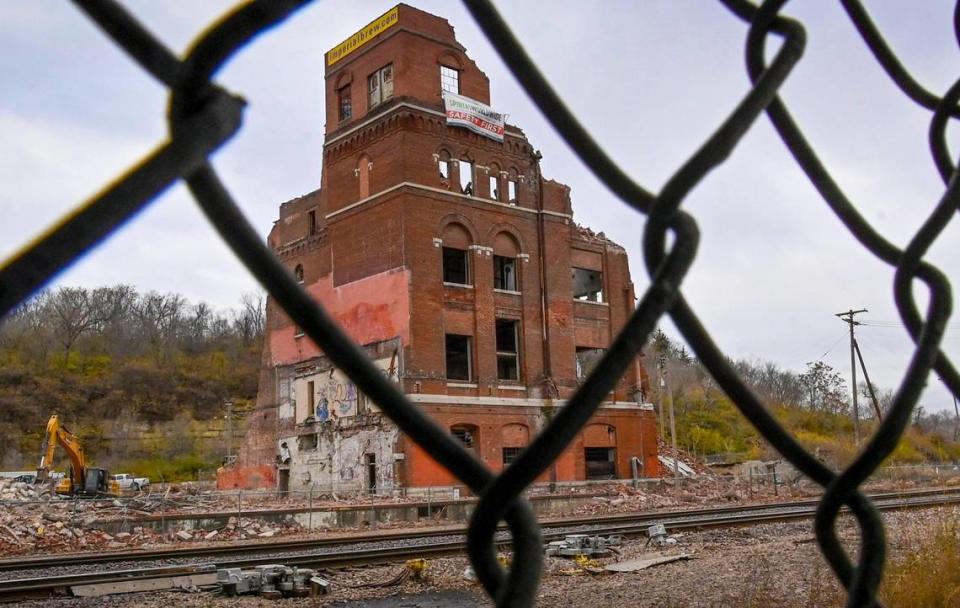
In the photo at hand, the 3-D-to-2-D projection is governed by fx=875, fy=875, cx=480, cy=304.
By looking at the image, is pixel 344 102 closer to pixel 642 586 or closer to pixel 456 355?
pixel 456 355

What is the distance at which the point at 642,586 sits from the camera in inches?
356

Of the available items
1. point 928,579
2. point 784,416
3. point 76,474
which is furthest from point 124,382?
point 928,579

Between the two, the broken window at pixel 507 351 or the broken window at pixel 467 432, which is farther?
the broken window at pixel 507 351

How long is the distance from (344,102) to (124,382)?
39769mm

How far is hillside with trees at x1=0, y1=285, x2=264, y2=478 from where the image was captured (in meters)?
58.3

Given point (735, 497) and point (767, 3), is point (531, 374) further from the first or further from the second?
point (767, 3)

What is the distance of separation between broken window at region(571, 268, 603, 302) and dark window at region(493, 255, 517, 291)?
3726 mm

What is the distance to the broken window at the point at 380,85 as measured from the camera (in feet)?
104

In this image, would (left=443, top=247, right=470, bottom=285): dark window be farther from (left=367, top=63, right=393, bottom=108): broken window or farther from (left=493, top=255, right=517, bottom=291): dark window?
(left=367, top=63, right=393, bottom=108): broken window

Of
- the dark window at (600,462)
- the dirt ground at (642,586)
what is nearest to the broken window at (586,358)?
the dark window at (600,462)

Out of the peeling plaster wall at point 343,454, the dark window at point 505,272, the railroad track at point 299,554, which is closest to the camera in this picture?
the railroad track at point 299,554

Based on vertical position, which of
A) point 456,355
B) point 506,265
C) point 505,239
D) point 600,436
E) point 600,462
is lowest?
point 600,462

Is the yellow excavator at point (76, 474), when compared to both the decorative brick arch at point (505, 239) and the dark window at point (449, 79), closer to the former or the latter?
the decorative brick arch at point (505, 239)

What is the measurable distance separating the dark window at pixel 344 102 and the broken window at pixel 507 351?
32.8 feet
